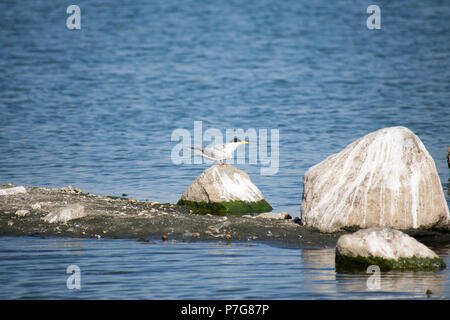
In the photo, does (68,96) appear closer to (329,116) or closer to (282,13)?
(329,116)

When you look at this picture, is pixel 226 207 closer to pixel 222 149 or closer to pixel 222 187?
pixel 222 187

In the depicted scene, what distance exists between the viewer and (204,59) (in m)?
50.3

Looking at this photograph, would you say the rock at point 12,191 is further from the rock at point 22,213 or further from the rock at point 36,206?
the rock at point 22,213

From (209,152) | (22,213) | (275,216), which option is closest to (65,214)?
(22,213)

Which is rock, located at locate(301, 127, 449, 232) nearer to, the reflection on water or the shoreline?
the shoreline

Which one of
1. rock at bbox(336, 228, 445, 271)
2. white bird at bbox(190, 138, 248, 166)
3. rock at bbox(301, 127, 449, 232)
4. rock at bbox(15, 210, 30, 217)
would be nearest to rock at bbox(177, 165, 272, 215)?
white bird at bbox(190, 138, 248, 166)

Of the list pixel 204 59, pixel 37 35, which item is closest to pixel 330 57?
pixel 204 59

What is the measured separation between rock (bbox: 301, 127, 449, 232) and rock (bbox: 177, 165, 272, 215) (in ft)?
8.18

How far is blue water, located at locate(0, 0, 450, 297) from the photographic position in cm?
2222

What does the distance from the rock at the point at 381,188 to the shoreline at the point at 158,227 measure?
0.89ft

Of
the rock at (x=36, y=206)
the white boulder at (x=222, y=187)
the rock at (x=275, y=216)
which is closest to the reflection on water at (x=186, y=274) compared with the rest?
the rock at (x=36, y=206)

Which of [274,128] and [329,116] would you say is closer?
[274,128]

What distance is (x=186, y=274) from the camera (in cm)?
1152
